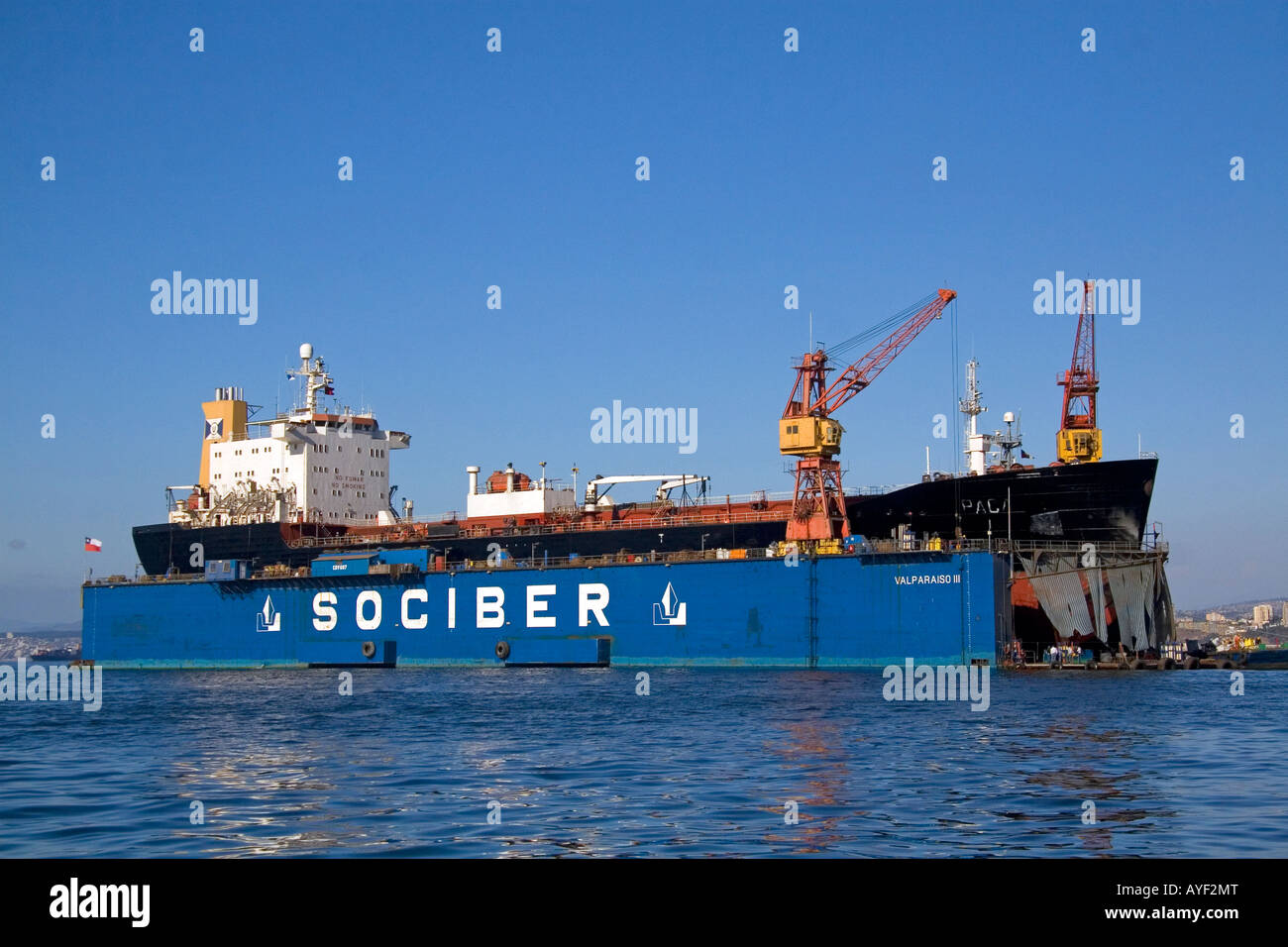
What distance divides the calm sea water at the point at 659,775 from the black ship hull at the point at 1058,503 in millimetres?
14357

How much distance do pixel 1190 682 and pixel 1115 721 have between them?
739 inches

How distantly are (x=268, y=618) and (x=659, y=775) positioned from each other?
48580mm

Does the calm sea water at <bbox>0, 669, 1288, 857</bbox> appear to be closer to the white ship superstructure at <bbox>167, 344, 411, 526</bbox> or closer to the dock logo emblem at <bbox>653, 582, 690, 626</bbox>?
the dock logo emblem at <bbox>653, 582, 690, 626</bbox>

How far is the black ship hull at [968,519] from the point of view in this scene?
52812 mm

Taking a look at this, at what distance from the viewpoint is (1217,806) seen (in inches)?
673

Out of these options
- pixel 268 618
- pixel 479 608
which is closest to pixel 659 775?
pixel 479 608

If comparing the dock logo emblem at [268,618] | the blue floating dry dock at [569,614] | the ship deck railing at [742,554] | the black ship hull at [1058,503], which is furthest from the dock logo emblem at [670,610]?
the dock logo emblem at [268,618]

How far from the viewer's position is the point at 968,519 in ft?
176

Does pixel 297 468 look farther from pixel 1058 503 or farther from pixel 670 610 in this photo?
pixel 1058 503

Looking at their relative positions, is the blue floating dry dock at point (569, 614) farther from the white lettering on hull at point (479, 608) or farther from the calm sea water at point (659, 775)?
the calm sea water at point (659, 775)

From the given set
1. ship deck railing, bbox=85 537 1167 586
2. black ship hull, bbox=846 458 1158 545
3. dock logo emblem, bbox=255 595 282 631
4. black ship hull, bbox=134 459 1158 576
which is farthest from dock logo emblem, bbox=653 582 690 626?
dock logo emblem, bbox=255 595 282 631

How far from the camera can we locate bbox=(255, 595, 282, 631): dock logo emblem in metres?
64.2
